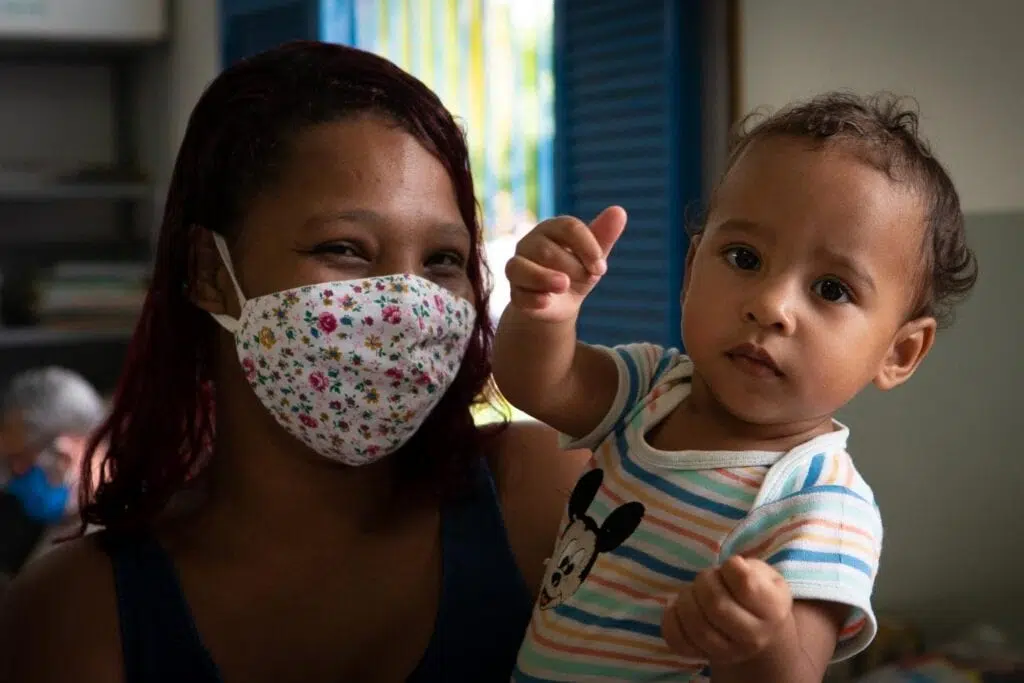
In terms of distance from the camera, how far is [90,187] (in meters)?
4.65

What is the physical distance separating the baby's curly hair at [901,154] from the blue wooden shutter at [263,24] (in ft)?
8.65

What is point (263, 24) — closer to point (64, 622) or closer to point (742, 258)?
point (64, 622)

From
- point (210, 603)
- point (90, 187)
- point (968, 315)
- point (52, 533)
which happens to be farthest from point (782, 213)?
point (90, 187)

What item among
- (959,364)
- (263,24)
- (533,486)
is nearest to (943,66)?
(959,364)

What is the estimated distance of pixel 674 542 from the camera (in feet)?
3.22

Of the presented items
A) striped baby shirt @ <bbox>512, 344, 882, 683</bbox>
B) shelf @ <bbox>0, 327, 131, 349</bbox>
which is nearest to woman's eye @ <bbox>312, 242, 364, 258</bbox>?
striped baby shirt @ <bbox>512, 344, 882, 683</bbox>

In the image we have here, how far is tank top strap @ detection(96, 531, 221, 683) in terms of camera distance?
4.08 ft

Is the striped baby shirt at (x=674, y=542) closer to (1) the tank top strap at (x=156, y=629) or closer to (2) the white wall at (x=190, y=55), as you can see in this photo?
(1) the tank top strap at (x=156, y=629)

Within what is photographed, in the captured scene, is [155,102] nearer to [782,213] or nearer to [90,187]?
[90,187]

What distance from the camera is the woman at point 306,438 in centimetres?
124

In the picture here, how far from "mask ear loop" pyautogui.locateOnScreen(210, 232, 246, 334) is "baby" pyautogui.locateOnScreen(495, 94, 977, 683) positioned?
35 centimetres

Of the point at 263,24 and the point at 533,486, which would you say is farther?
the point at 263,24

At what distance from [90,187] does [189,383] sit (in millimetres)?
3498

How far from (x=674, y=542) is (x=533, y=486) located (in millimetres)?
394
